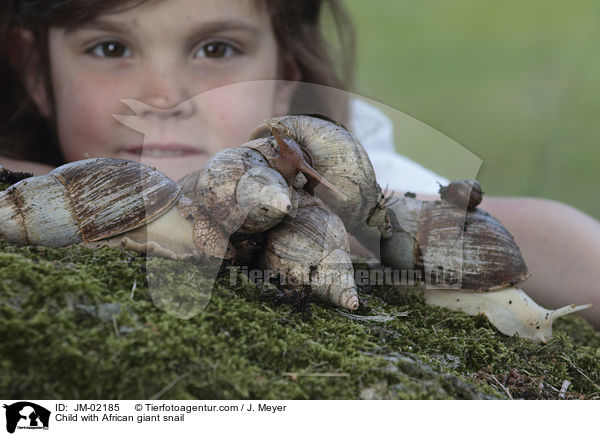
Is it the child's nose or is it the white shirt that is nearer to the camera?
the child's nose

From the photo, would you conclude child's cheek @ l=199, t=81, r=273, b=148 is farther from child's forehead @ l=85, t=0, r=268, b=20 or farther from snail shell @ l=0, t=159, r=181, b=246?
snail shell @ l=0, t=159, r=181, b=246

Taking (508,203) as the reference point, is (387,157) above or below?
above

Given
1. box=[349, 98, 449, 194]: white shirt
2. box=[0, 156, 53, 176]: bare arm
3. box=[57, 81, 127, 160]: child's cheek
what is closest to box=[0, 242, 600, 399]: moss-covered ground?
box=[0, 156, 53, 176]: bare arm

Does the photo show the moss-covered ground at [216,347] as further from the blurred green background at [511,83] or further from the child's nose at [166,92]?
the blurred green background at [511,83]

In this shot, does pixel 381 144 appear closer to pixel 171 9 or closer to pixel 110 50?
pixel 171 9
